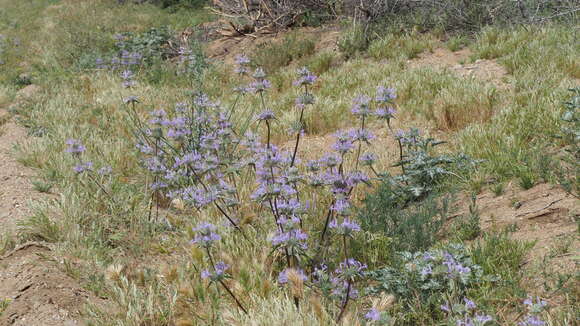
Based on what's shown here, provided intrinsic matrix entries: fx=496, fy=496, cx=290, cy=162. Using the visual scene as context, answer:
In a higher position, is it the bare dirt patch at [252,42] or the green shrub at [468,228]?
the green shrub at [468,228]

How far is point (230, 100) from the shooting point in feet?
24.9

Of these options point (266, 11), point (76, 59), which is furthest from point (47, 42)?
point (266, 11)

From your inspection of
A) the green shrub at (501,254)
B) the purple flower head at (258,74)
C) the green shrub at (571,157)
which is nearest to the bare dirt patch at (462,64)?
the green shrub at (571,157)

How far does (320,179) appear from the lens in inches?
120

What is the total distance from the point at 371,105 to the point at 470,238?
328 cm

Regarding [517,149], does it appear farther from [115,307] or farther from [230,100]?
[230,100]

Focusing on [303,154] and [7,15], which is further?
[7,15]

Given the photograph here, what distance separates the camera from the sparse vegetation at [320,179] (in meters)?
2.62

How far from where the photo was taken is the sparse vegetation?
262 cm

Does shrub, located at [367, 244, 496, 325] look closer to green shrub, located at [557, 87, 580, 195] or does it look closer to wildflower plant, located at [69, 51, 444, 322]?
wildflower plant, located at [69, 51, 444, 322]

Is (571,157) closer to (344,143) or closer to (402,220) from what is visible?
(402,220)

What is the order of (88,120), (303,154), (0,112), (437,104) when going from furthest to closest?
1. (0,112)
2. (88,120)
3. (437,104)
4. (303,154)

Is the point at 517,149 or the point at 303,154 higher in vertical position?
the point at 517,149

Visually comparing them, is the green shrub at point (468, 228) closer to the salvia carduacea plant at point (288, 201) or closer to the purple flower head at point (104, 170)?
the salvia carduacea plant at point (288, 201)
